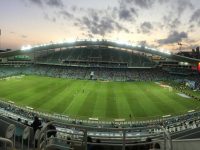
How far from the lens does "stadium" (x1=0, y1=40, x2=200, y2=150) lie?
10.4m

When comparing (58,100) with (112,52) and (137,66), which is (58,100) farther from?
(112,52)

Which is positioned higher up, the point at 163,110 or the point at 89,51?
the point at 89,51

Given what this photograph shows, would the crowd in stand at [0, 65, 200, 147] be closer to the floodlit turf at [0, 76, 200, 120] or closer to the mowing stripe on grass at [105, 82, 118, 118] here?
the floodlit turf at [0, 76, 200, 120]

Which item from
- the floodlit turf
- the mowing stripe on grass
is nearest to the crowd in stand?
the floodlit turf

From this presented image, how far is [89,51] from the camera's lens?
119938mm

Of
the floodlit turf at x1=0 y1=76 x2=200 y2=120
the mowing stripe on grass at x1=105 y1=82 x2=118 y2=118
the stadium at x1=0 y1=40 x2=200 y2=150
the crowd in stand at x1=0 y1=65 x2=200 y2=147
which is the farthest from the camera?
the crowd in stand at x1=0 y1=65 x2=200 y2=147

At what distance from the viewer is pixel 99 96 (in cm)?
5822

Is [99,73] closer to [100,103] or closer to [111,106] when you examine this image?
[100,103]

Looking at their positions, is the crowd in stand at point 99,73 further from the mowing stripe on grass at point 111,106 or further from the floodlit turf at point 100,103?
the mowing stripe on grass at point 111,106

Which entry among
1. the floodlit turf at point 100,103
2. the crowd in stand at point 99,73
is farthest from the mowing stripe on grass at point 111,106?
the crowd in stand at point 99,73

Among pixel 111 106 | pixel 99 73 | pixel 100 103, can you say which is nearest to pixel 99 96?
pixel 100 103

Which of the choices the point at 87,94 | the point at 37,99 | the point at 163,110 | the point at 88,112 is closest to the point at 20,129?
the point at 88,112

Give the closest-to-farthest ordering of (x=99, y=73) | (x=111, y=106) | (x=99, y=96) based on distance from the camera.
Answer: (x=111, y=106) → (x=99, y=96) → (x=99, y=73)

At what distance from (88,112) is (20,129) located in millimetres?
30059
